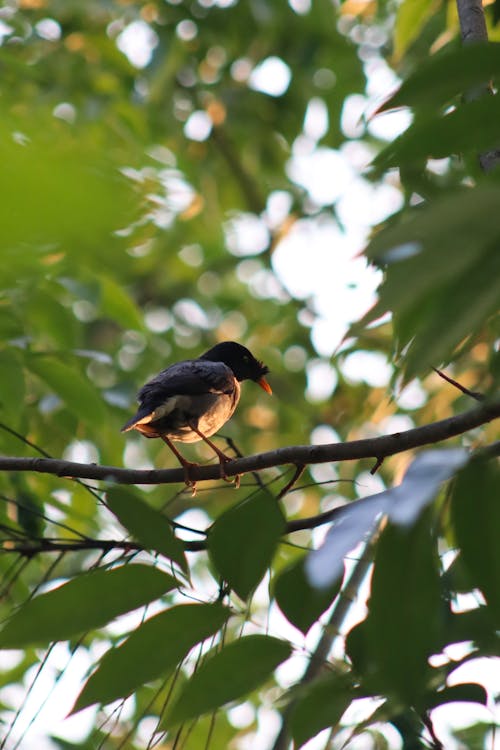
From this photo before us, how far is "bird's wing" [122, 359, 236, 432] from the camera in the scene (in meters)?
4.31

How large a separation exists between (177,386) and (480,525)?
11.3 ft

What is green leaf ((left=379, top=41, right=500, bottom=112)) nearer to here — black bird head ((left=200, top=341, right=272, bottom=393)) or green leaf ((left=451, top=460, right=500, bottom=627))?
green leaf ((left=451, top=460, right=500, bottom=627))

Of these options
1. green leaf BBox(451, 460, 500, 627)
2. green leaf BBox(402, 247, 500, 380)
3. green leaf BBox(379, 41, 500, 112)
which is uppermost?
green leaf BBox(379, 41, 500, 112)

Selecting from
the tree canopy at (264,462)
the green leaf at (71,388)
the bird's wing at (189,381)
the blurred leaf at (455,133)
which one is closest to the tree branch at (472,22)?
the tree canopy at (264,462)

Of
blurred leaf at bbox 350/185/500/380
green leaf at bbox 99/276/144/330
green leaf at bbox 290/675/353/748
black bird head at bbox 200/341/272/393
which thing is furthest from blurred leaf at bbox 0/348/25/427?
black bird head at bbox 200/341/272/393

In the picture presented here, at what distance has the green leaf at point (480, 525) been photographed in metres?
1.20

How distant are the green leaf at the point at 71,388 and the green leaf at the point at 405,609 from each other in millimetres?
1941

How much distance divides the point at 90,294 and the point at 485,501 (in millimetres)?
2712

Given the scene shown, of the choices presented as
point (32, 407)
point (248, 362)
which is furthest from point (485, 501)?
point (248, 362)

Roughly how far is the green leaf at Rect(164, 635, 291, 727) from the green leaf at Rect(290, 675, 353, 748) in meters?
0.07

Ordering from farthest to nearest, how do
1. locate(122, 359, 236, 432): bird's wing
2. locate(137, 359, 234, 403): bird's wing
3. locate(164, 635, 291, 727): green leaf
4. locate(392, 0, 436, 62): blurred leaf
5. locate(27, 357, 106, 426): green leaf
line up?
locate(137, 359, 234, 403): bird's wing < locate(122, 359, 236, 432): bird's wing < locate(392, 0, 436, 62): blurred leaf < locate(27, 357, 106, 426): green leaf < locate(164, 635, 291, 727): green leaf

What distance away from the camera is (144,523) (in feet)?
4.88

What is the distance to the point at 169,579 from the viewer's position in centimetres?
145

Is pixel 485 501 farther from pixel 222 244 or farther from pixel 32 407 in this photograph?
pixel 222 244
